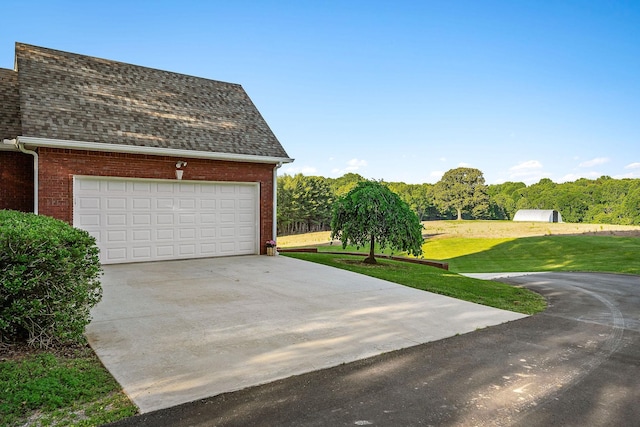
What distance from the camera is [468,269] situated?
19.7 metres

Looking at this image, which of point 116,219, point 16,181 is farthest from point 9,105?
point 116,219

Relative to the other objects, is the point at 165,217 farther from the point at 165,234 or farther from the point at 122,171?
the point at 122,171

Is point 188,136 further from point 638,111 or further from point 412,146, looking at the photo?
point 412,146

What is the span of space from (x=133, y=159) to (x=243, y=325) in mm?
6993

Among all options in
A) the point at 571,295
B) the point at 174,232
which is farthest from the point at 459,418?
the point at 174,232

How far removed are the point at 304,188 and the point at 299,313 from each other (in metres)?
46.5

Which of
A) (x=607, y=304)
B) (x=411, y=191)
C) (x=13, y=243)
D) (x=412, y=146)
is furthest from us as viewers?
(x=411, y=191)

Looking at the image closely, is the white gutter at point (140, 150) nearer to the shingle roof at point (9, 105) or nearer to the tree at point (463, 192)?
the shingle roof at point (9, 105)

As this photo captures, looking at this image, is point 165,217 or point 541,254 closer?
point 165,217

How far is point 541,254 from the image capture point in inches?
927

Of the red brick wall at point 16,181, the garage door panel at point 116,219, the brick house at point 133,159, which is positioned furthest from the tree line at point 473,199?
the red brick wall at point 16,181

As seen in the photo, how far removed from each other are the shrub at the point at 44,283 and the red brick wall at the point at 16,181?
22.2ft

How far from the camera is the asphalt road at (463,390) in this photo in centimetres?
298

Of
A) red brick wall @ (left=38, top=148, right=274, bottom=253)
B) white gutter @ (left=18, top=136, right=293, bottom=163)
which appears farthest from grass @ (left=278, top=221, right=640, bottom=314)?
white gutter @ (left=18, top=136, right=293, bottom=163)
